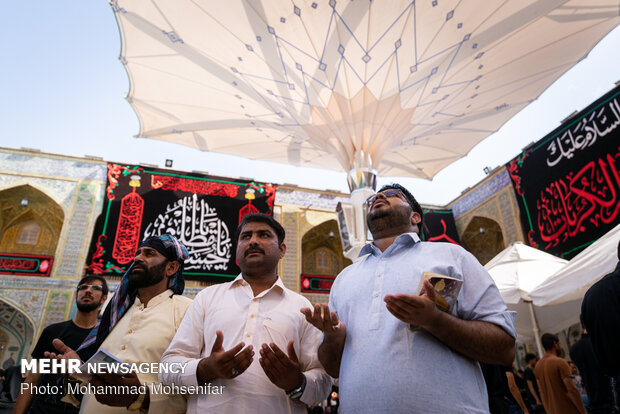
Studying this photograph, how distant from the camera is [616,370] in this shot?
151 cm

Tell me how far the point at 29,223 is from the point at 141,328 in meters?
9.08

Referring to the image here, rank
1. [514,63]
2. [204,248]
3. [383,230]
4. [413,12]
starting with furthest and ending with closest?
[204,248]
[514,63]
[413,12]
[383,230]

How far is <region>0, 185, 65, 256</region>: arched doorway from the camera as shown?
833 centimetres

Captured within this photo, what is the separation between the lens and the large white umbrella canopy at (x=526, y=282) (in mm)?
4277

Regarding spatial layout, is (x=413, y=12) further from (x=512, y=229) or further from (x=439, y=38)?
(x=512, y=229)

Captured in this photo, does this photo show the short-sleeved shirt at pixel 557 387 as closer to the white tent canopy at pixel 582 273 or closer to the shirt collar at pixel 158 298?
the white tent canopy at pixel 582 273

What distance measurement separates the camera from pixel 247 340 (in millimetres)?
1292

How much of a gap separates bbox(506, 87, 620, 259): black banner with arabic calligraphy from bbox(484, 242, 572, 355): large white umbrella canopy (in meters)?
2.16

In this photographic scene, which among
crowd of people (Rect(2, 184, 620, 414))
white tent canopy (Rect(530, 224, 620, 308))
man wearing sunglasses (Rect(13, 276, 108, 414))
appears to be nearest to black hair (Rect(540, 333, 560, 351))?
white tent canopy (Rect(530, 224, 620, 308))

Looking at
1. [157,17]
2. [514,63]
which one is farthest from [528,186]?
[157,17]

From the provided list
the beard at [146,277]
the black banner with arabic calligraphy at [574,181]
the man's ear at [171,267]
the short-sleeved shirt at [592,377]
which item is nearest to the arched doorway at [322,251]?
the black banner with arabic calligraphy at [574,181]

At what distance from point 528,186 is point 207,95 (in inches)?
254

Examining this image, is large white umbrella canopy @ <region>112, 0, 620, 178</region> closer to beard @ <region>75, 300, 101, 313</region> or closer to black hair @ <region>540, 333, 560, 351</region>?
black hair @ <region>540, 333, 560, 351</region>

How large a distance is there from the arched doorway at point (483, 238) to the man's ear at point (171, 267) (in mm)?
9401
